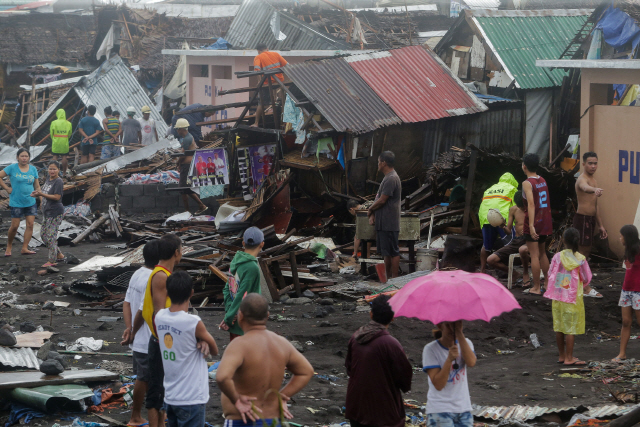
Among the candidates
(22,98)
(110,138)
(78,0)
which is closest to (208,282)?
(110,138)

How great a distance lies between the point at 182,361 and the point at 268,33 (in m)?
22.2

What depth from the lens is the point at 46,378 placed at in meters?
6.10

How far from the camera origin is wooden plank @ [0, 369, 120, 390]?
5932 millimetres

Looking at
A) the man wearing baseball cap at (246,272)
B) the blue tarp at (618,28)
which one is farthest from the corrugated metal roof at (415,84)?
the man wearing baseball cap at (246,272)

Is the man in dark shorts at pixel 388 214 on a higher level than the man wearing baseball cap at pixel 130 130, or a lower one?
lower

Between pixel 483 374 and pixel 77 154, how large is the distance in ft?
56.1

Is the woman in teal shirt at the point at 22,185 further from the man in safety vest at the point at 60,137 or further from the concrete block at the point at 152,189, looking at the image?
the man in safety vest at the point at 60,137

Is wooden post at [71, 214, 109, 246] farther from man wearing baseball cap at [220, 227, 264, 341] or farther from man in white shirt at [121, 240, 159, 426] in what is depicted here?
man in white shirt at [121, 240, 159, 426]

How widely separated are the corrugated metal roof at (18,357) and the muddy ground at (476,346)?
45 cm

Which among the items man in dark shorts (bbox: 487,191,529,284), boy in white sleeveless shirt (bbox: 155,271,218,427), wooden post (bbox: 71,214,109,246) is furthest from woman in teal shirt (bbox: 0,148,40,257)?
boy in white sleeveless shirt (bbox: 155,271,218,427)

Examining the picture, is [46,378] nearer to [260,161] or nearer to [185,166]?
[260,161]

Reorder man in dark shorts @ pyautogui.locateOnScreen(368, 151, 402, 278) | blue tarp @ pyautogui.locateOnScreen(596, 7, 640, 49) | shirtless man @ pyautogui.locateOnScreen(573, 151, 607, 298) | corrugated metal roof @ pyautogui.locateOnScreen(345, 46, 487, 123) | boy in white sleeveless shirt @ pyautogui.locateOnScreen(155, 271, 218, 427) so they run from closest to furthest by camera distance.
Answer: boy in white sleeveless shirt @ pyautogui.locateOnScreen(155, 271, 218, 427) → shirtless man @ pyautogui.locateOnScreen(573, 151, 607, 298) → man in dark shorts @ pyautogui.locateOnScreen(368, 151, 402, 278) → blue tarp @ pyautogui.locateOnScreen(596, 7, 640, 49) → corrugated metal roof @ pyautogui.locateOnScreen(345, 46, 487, 123)

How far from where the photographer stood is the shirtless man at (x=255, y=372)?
380cm

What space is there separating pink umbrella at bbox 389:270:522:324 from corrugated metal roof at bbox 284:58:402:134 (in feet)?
32.4
